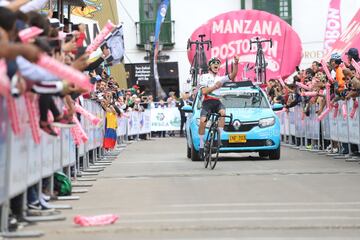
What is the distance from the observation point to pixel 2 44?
279 inches

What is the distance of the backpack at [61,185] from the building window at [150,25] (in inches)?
1447

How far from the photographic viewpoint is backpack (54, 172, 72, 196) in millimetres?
12298

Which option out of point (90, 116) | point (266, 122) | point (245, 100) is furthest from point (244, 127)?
point (90, 116)

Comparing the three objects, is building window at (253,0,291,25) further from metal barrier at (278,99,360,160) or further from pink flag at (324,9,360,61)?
pink flag at (324,9,360,61)

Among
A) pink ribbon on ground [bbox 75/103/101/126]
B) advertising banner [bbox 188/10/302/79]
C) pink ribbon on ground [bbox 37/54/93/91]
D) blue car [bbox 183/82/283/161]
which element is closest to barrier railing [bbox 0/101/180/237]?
pink ribbon on ground [bbox 75/103/101/126]

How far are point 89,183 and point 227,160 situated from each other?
6325 mm

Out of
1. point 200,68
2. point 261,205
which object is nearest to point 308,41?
point 200,68

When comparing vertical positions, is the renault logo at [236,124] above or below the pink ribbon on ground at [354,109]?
below

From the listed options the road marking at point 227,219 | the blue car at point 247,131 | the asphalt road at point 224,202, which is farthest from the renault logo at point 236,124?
the road marking at point 227,219

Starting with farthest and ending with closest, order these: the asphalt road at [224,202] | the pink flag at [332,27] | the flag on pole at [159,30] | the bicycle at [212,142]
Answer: the flag on pole at [159,30] → the pink flag at [332,27] → the bicycle at [212,142] → the asphalt road at [224,202]

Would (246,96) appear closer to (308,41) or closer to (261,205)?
(261,205)

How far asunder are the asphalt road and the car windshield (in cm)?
253

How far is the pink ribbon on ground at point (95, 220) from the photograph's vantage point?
9211 millimetres

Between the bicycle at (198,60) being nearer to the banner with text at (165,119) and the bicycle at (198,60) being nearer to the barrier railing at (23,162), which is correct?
the banner with text at (165,119)
